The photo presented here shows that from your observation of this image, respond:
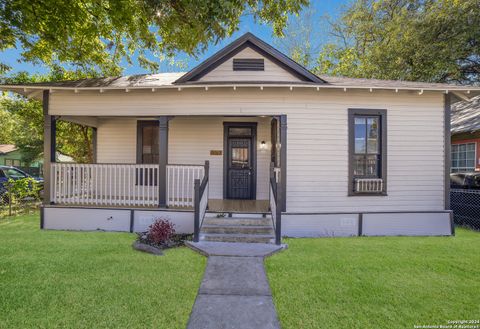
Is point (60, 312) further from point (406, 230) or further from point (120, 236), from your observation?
point (406, 230)

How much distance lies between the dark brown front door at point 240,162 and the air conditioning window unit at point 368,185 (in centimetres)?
312

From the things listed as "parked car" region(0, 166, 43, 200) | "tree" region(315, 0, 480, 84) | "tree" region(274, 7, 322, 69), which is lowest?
"parked car" region(0, 166, 43, 200)

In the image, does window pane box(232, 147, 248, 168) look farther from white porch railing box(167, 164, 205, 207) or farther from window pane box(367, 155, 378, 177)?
window pane box(367, 155, 378, 177)

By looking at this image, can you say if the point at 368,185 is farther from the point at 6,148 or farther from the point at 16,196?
the point at 6,148

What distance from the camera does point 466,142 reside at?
10594 mm

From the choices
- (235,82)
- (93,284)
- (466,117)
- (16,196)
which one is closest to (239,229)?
(93,284)

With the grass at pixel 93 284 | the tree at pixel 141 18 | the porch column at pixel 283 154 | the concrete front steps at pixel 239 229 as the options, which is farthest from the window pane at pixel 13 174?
the porch column at pixel 283 154

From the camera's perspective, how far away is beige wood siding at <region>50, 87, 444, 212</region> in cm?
670

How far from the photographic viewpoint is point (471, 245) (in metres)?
5.74

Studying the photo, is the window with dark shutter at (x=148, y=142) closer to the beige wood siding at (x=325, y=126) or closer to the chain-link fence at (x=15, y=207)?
the beige wood siding at (x=325, y=126)

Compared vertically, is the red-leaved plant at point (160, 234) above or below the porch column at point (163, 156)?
Answer: below

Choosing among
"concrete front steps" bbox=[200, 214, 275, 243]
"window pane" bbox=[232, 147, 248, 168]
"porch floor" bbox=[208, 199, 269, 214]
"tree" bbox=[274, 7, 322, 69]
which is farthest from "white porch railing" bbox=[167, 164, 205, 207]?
"tree" bbox=[274, 7, 322, 69]

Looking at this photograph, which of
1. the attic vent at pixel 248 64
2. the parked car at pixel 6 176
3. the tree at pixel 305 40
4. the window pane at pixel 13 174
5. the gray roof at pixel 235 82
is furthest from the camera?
the tree at pixel 305 40

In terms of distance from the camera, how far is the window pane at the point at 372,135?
6.96 meters
